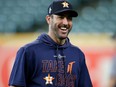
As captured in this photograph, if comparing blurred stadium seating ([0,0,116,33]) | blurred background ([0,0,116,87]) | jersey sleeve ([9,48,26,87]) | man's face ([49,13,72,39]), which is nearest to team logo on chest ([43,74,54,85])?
jersey sleeve ([9,48,26,87])

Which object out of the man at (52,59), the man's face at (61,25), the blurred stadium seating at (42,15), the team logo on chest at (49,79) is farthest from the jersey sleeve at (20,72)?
the blurred stadium seating at (42,15)

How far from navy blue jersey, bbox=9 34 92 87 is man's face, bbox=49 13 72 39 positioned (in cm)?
15

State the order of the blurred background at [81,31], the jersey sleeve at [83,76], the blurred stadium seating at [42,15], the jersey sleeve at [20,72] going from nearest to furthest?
the jersey sleeve at [20,72] < the jersey sleeve at [83,76] < the blurred background at [81,31] < the blurred stadium seating at [42,15]

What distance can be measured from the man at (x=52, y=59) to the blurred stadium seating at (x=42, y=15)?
19.7ft

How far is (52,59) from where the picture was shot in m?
4.62

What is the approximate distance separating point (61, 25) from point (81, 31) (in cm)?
623

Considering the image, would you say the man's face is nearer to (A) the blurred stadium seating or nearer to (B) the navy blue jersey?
(B) the navy blue jersey

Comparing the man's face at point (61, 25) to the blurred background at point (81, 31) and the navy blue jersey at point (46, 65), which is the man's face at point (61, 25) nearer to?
the navy blue jersey at point (46, 65)

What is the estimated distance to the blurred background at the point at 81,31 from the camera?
9.23 m

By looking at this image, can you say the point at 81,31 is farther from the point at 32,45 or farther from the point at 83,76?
the point at 32,45

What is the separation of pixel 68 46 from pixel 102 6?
6770 mm

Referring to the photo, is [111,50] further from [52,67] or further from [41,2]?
[52,67]

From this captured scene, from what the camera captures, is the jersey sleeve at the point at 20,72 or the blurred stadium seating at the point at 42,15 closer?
the jersey sleeve at the point at 20,72

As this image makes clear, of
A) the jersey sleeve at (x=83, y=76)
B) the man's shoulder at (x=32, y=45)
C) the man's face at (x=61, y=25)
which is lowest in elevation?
the jersey sleeve at (x=83, y=76)
